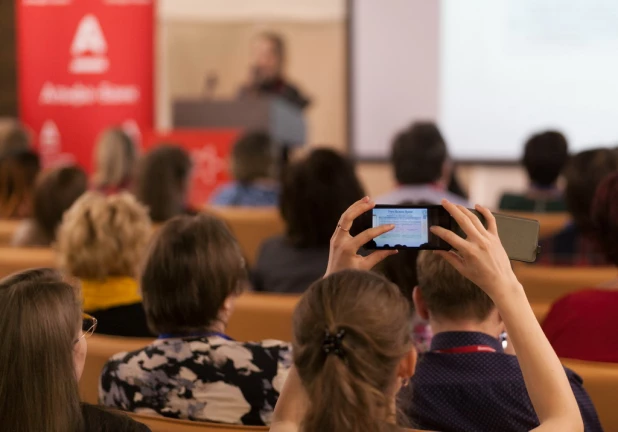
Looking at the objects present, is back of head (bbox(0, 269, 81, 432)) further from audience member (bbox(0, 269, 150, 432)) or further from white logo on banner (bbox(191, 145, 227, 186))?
white logo on banner (bbox(191, 145, 227, 186))

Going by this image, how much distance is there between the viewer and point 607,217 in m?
2.58

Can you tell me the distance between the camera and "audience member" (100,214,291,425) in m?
1.97

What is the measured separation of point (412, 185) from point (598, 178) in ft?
2.99

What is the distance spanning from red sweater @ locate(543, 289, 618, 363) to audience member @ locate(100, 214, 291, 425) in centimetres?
81

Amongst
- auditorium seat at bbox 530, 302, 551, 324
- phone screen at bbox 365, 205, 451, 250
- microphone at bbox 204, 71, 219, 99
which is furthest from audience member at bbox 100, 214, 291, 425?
microphone at bbox 204, 71, 219, 99

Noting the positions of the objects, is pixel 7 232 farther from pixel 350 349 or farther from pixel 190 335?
pixel 350 349

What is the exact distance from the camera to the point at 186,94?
8.54 m

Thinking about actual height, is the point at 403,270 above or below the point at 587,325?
above

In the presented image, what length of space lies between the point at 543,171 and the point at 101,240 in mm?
2921

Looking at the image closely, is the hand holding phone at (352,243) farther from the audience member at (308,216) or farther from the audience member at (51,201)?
the audience member at (51,201)

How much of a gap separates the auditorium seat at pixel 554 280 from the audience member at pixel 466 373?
4.09ft

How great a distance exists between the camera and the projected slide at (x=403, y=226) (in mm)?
1469

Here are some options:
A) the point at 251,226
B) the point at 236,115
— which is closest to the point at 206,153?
the point at 236,115

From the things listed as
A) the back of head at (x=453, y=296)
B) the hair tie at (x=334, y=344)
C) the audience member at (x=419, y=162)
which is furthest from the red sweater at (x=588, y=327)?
the audience member at (x=419, y=162)
